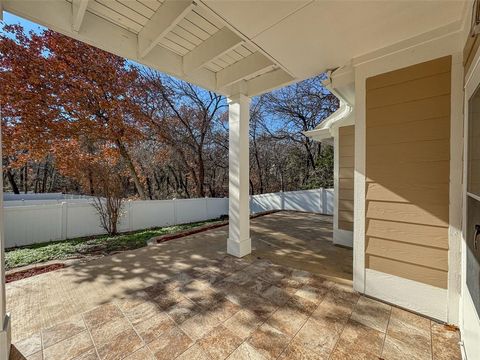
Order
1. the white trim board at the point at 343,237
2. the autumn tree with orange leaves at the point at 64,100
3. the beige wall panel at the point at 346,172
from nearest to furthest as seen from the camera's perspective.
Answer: the white trim board at the point at 343,237
the beige wall panel at the point at 346,172
the autumn tree with orange leaves at the point at 64,100

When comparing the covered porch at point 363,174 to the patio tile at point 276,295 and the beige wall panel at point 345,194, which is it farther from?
the beige wall panel at point 345,194

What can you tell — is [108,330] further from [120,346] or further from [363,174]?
[363,174]

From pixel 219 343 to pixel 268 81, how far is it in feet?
10.9

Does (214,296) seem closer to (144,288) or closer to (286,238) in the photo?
(144,288)

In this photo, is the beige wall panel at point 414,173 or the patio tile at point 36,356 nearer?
the patio tile at point 36,356

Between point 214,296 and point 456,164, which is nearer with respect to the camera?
point 456,164

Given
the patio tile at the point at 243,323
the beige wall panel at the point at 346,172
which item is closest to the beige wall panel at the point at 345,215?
the beige wall panel at the point at 346,172

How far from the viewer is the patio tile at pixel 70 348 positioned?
1.58 metres

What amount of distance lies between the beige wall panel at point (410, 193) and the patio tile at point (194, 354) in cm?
222

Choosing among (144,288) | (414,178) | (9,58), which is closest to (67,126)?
(9,58)

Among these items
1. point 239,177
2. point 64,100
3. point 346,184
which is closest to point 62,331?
point 239,177

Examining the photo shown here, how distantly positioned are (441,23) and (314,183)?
10.3 m

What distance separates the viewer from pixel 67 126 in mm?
7215

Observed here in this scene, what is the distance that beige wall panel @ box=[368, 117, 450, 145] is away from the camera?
6.49ft
